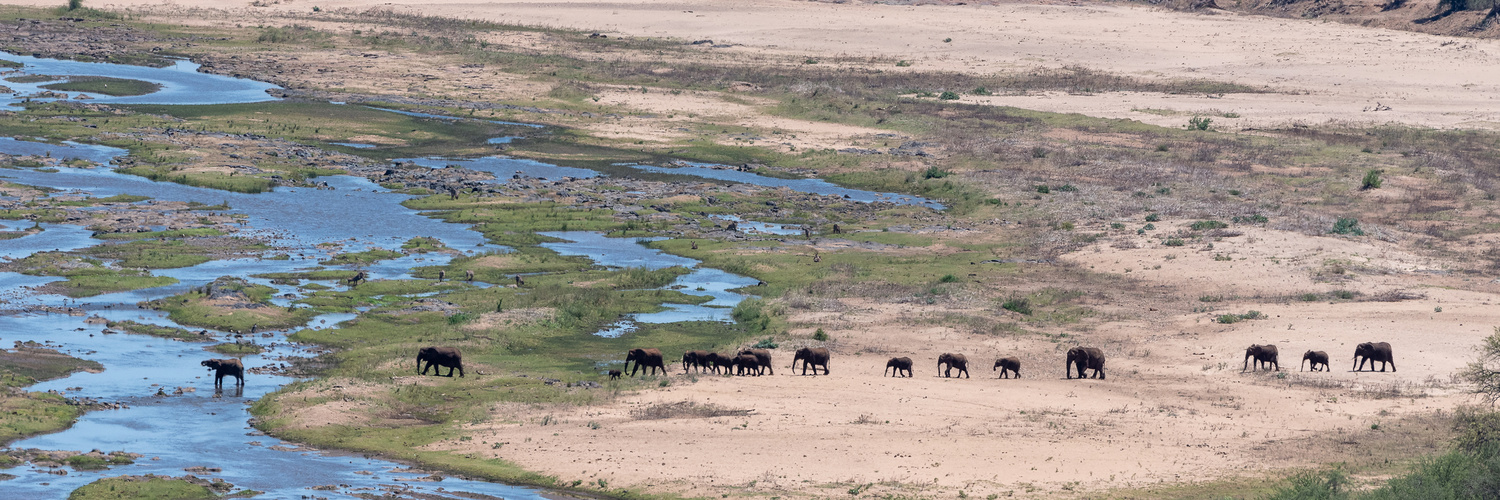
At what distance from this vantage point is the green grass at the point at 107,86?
92062 mm

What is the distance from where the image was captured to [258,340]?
42.4 m

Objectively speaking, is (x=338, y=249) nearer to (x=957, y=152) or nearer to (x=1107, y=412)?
(x=1107, y=412)

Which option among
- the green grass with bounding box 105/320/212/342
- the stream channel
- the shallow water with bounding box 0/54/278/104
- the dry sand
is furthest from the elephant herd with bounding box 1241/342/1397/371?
the shallow water with bounding box 0/54/278/104

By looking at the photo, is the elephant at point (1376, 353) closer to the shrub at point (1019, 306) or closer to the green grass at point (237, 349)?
the shrub at point (1019, 306)

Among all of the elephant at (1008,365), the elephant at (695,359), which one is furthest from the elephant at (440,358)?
the elephant at (1008,365)

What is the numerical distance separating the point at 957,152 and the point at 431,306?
129 ft

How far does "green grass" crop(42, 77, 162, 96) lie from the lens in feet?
302

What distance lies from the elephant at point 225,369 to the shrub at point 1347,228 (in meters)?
38.5

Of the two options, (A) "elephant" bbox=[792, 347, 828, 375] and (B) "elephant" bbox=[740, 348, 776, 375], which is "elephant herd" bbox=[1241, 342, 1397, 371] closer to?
(A) "elephant" bbox=[792, 347, 828, 375]

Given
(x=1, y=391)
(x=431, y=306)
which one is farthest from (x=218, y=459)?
(x=431, y=306)

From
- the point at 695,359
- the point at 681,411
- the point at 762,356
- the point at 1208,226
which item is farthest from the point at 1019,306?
the point at 681,411

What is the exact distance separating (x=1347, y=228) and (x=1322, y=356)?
20.6 m

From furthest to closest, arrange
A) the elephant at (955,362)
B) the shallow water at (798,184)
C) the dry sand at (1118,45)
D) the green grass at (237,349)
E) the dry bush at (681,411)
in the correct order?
the dry sand at (1118,45), the shallow water at (798,184), the green grass at (237,349), the elephant at (955,362), the dry bush at (681,411)

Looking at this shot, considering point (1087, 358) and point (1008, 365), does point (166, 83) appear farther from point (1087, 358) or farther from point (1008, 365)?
point (1087, 358)
